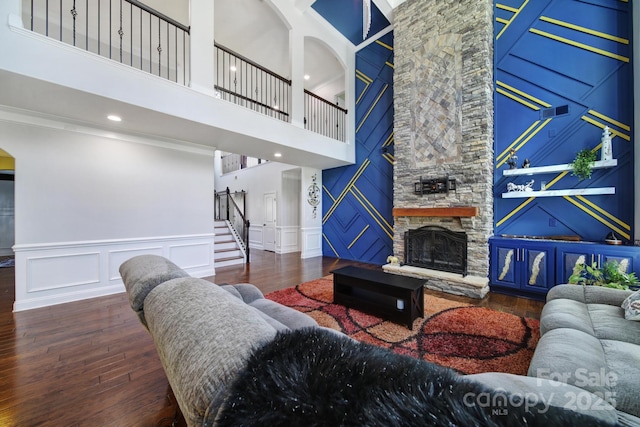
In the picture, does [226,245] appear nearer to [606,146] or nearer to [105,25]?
[105,25]

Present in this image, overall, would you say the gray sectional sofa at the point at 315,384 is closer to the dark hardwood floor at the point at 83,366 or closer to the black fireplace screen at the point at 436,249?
the dark hardwood floor at the point at 83,366

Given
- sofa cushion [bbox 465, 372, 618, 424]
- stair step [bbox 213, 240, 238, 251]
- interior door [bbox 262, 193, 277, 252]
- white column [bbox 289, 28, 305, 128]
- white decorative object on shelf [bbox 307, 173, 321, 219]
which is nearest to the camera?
sofa cushion [bbox 465, 372, 618, 424]

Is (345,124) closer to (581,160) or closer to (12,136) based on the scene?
(581,160)

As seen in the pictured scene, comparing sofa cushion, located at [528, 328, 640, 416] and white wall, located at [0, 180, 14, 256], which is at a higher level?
white wall, located at [0, 180, 14, 256]

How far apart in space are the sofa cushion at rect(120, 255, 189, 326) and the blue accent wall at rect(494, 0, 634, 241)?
16.2 feet

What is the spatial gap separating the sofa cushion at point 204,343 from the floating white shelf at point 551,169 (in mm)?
4672

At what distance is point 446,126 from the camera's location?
4.39 metres

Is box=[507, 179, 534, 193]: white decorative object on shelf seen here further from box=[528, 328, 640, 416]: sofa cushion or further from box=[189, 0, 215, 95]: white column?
box=[189, 0, 215, 95]: white column

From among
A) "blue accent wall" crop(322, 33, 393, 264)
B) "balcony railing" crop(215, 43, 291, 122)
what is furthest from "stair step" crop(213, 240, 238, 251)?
"balcony railing" crop(215, 43, 291, 122)

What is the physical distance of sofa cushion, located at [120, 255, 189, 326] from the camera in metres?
1.28

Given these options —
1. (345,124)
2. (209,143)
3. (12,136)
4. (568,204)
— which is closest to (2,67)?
(12,136)

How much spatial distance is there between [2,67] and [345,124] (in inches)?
218

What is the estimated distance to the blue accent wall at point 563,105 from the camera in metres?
3.30

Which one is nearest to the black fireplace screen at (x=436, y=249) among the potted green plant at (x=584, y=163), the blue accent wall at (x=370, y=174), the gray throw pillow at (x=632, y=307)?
the blue accent wall at (x=370, y=174)
